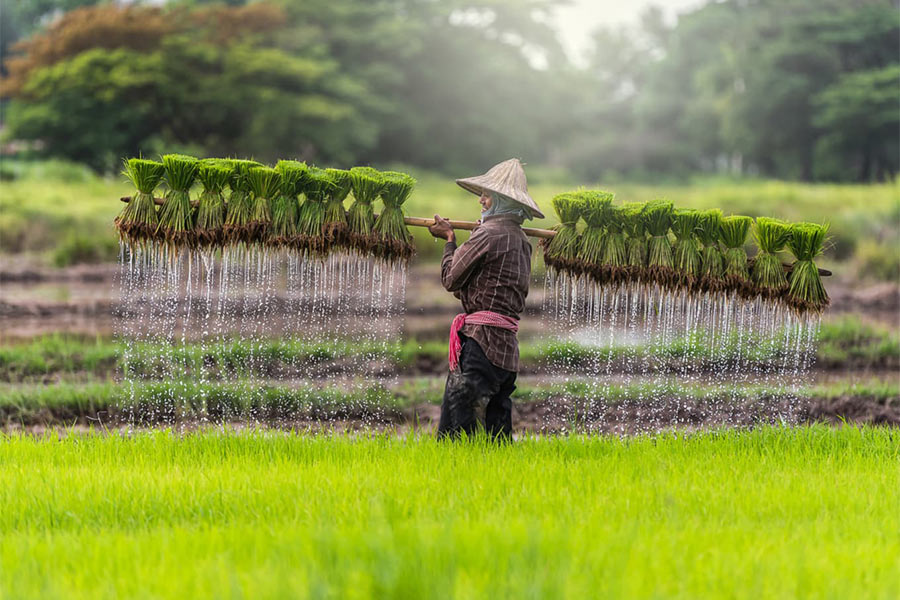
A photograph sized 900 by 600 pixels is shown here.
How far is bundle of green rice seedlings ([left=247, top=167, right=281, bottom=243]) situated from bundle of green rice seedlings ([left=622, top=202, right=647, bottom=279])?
245 centimetres

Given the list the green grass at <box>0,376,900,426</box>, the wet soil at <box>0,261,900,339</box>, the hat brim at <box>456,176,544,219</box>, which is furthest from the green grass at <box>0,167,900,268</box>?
the hat brim at <box>456,176,544,219</box>

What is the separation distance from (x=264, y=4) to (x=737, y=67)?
56.2 feet

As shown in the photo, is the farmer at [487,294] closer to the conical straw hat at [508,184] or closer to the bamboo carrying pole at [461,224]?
the conical straw hat at [508,184]

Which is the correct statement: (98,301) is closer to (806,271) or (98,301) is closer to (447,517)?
(806,271)

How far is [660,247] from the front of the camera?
623 centimetres

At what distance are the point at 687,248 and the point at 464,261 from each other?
1877 millimetres

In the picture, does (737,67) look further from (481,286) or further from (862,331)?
(481,286)

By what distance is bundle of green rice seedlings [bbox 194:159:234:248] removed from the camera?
589 centimetres

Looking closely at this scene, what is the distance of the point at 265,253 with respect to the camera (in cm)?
597

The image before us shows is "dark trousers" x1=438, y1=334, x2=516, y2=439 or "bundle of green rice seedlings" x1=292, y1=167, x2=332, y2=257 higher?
"bundle of green rice seedlings" x1=292, y1=167, x2=332, y2=257

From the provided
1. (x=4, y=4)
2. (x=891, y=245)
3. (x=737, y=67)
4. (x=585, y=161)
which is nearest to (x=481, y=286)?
(x=891, y=245)

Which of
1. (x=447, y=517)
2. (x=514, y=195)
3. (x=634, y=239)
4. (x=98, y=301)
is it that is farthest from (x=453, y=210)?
(x=447, y=517)

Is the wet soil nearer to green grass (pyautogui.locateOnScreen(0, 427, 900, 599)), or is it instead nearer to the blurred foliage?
green grass (pyautogui.locateOnScreen(0, 427, 900, 599))

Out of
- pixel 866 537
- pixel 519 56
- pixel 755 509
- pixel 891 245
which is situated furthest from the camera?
pixel 519 56
